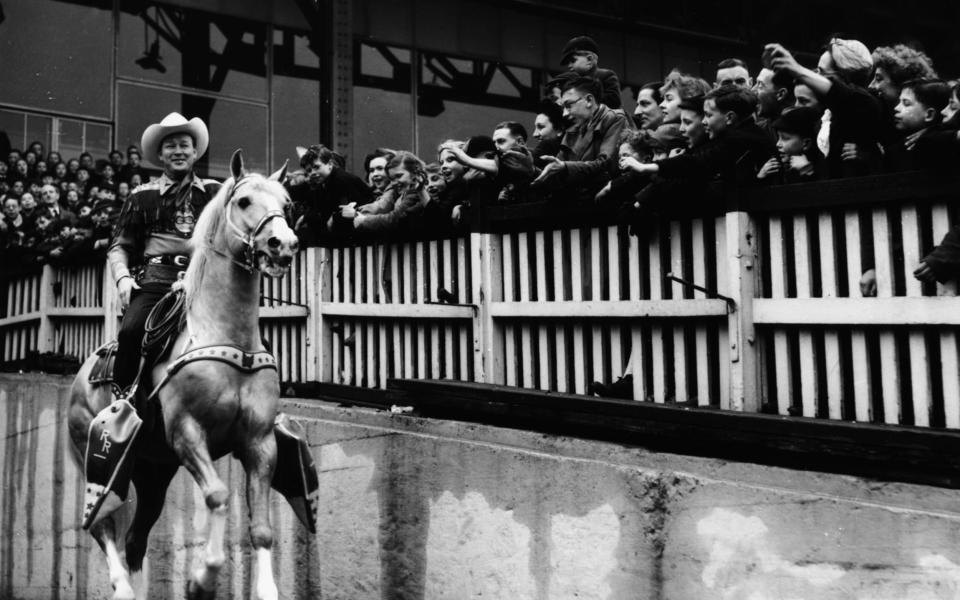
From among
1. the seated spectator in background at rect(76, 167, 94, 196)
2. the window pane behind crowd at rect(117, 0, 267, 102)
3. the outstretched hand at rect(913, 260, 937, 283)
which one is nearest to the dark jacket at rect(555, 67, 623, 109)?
the outstretched hand at rect(913, 260, 937, 283)

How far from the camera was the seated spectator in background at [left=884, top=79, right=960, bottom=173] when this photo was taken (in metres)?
4.82

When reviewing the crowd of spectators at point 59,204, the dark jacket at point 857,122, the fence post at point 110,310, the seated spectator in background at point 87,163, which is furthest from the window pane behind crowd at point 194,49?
the dark jacket at point 857,122

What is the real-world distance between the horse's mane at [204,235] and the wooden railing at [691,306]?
7.51 ft

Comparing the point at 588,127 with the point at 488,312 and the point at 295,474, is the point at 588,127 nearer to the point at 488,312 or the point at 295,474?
the point at 488,312

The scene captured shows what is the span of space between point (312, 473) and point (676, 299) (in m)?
2.36

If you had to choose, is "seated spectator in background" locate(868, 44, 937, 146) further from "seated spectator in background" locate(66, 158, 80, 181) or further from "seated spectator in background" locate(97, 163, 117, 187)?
"seated spectator in background" locate(66, 158, 80, 181)

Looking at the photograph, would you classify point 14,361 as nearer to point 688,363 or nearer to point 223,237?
point 223,237

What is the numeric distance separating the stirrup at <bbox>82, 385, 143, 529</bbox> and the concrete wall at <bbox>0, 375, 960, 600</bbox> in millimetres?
1999

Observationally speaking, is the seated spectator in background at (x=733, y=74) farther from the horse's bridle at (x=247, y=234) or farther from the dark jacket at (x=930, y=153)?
the horse's bridle at (x=247, y=234)

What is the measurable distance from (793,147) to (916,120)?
92 centimetres

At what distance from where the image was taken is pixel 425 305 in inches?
306

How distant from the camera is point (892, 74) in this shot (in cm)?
538

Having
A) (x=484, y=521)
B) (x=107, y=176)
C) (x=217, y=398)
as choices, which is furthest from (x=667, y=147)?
(x=107, y=176)

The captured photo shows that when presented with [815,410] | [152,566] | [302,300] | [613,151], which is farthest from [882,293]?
[152,566]
